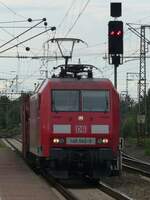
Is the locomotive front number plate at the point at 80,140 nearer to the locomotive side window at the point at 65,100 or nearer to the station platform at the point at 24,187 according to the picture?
the locomotive side window at the point at 65,100

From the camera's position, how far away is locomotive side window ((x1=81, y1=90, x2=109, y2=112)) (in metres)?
19.5

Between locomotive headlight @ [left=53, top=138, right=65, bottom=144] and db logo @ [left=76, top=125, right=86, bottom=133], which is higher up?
db logo @ [left=76, top=125, right=86, bottom=133]

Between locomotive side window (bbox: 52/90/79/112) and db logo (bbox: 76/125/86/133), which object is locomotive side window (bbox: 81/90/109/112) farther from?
db logo (bbox: 76/125/86/133)

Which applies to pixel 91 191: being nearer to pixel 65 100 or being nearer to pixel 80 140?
pixel 80 140

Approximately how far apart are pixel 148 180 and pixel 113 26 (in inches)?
196

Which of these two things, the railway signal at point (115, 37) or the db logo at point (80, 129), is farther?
the railway signal at point (115, 37)

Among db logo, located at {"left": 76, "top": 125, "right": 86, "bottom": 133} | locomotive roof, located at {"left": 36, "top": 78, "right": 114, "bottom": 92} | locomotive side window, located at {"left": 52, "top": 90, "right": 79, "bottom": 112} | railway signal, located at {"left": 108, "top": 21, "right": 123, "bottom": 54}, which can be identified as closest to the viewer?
db logo, located at {"left": 76, "top": 125, "right": 86, "bottom": 133}

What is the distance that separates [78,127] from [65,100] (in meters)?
0.93

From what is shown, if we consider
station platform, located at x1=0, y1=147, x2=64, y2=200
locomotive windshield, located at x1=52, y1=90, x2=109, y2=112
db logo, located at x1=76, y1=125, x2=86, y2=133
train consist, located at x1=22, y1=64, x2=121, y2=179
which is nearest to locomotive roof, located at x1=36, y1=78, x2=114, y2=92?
train consist, located at x1=22, y1=64, x2=121, y2=179

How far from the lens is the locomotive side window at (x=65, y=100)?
63.5 feet

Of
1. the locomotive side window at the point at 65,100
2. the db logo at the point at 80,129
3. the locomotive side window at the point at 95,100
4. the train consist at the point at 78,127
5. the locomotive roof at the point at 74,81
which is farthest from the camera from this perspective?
the locomotive roof at the point at 74,81

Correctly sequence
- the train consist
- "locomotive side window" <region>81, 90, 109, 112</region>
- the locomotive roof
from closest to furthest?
the train consist
"locomotive side window" <region>81, 90, 109, 112</region>
the locomotive roof

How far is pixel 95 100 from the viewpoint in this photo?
19.6 meters

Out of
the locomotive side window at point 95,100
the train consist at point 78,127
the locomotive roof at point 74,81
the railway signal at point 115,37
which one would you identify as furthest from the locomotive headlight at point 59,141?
the railway signal at point 115,37
